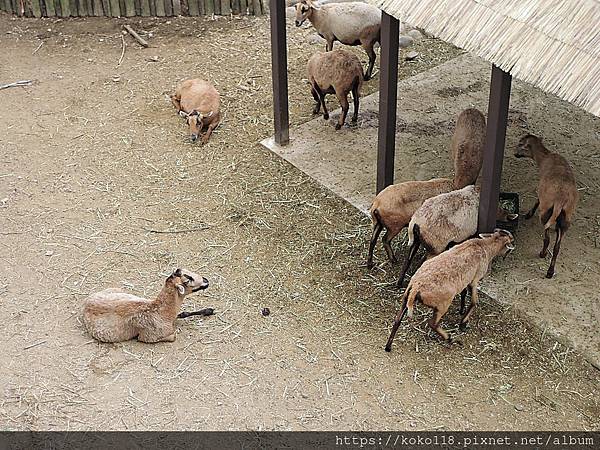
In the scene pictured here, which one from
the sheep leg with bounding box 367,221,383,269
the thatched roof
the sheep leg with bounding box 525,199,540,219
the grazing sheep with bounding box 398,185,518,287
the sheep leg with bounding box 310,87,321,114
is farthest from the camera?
the sheep leg with bounding box 310,87,321,114

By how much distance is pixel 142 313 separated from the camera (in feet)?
20.7

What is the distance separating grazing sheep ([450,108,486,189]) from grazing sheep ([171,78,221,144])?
262cm

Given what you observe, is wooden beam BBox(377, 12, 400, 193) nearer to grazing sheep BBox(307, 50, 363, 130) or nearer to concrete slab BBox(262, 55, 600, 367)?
concrete slab BBox(262, 55, 600, 367)

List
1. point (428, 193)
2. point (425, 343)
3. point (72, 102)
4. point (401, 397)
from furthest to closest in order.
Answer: point (72, 102) → point (428, 193) → point (425, 343) → point (401, 397)

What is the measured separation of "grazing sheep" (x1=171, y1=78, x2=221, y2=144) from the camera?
29.0ft

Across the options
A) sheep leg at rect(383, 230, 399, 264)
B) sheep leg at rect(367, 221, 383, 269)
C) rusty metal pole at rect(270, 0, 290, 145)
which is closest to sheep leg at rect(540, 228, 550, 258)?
sheep leg at rect(383, 230, 399, 264)

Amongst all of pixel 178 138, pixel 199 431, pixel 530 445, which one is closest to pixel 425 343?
pixel 530 445

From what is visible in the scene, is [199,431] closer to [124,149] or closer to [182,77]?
[124,149]

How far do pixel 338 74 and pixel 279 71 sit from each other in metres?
0.59

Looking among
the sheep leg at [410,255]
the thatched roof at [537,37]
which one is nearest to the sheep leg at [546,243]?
the sheep leg at [410,255]

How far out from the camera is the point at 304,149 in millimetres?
8711

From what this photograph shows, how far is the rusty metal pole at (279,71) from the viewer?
26.4 feet

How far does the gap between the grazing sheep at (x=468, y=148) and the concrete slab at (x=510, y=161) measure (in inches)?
27.2

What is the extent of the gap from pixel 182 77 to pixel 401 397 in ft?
17.8
